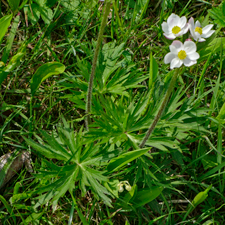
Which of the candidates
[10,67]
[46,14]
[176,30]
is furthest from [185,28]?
[46,14]

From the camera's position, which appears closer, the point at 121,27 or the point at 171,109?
the point at 171,109

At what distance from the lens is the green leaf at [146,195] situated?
253cm

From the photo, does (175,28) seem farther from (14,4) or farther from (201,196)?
(14,4)

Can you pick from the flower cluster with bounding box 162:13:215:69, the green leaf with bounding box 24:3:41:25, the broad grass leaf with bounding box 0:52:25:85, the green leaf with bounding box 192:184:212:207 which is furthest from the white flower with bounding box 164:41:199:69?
the green leaf with bounding box 24:3:41:25

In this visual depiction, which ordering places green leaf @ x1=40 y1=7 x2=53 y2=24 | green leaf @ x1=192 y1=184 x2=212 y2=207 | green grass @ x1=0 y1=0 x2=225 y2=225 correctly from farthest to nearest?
1. green leaf @ x1=40 y1=7 x2=53 y2=24
2. green leaf @ x1=192 y1=184 x2=212 y2=207
3. green grass @ x1=0 y1=0 x2=225 y2=225

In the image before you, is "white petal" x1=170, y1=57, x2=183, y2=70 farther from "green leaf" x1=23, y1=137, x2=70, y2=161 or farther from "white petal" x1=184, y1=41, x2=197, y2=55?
"green leaf" x1=23, y1=137, x2=70, y2=161

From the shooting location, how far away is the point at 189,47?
180 centimetres

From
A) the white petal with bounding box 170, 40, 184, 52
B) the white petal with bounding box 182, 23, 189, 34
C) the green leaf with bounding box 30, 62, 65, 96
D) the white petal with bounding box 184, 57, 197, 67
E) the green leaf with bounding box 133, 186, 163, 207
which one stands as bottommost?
the green leaf with bounding box 133, 186, 163, 207

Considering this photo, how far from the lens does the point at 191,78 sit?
346 cm

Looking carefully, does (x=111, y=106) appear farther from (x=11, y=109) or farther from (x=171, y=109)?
(x=11, y=109)

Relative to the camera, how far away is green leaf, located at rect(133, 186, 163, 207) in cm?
253

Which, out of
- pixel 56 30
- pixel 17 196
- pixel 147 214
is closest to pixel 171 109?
pixel 147 214

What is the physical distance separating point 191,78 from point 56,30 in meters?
1.79

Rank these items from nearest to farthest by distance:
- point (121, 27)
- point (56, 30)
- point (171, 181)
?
point (171, 181)
point (121, 27)
point (56, 30)
